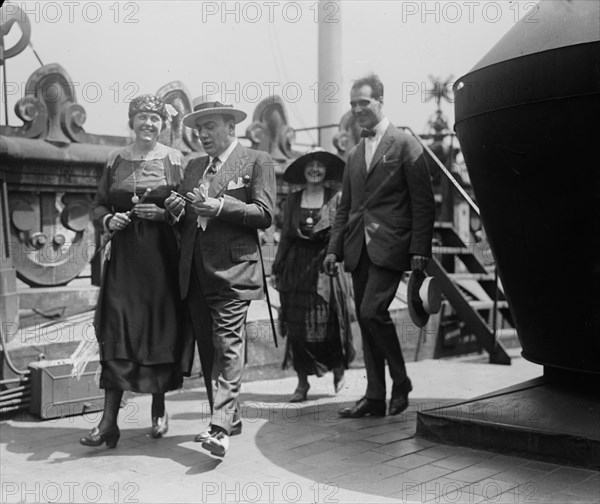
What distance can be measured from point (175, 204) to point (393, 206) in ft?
4.42

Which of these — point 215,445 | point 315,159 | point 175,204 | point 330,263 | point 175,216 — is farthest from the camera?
point 315,159

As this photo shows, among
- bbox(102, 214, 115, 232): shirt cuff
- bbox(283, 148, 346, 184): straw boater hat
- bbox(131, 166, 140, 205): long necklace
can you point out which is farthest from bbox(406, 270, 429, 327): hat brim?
bbox(102, 214, 115, 232): shirt cuff

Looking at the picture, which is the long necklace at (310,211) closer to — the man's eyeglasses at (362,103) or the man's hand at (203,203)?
the man's eyeglasses at (362,103)

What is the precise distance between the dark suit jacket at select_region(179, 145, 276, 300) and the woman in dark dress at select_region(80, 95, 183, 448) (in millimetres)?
130

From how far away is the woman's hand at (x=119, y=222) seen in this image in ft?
12.9

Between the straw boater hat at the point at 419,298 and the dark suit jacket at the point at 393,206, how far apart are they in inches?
3.5

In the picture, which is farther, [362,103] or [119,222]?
[362,103]

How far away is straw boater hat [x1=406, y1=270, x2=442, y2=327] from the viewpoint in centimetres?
441

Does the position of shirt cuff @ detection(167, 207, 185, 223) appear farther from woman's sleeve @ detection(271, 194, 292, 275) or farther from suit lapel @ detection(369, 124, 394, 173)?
woman's sleeve @ detection(271, 194, 292, 275)

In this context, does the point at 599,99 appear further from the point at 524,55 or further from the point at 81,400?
the point at 81,400

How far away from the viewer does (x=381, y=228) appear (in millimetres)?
4480

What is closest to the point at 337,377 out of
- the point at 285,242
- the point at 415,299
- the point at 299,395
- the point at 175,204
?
the point at 299,395

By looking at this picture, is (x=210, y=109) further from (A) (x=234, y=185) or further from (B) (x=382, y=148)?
(B) (x=382, y=148)

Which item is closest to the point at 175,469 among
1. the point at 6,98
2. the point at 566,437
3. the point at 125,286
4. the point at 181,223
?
the point at 125,286
